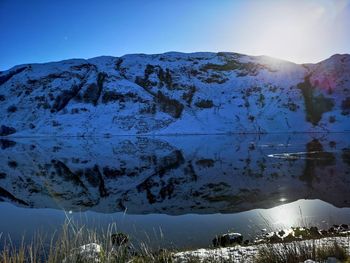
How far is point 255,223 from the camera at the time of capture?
18516 mm

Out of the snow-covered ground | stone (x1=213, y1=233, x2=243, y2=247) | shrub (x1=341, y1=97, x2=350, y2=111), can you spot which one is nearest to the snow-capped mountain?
shrub (x1=341, y1=97, x2=350, y2=111)

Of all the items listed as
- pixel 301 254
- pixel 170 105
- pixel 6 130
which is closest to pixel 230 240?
pixel 301 254

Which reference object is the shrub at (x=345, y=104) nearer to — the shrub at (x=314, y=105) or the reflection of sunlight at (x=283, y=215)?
the shrub at (x=314, y=105)

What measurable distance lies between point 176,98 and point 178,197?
141552 mm

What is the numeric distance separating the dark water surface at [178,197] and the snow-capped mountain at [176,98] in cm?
10408

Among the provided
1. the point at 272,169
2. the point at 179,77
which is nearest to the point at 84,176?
the point at 272,169

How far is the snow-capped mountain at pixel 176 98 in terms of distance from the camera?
14800 centimetres

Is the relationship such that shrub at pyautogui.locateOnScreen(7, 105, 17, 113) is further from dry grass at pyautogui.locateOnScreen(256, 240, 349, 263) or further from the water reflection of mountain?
dry grass at pyautogui.locateOnScreen(256, 240, 349, 263)

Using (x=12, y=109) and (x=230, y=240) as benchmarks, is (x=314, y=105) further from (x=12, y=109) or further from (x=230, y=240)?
(x=230, y=240)

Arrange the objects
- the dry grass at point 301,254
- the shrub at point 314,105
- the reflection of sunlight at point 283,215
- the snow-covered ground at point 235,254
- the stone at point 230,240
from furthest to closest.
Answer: the shrub at point 314,105 < the reflection of sunlight at point 283,215 < the stone at point 230,240 < the snow-covered ground at point 235,254 < the dry grass at point 301,254

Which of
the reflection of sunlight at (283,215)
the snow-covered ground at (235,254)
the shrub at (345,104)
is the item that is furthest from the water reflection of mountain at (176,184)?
the shrub at (345,104)

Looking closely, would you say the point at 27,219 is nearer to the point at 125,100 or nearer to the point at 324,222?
the point at 324,222

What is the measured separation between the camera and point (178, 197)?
1015 inches

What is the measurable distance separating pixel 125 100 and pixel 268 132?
64817mm
